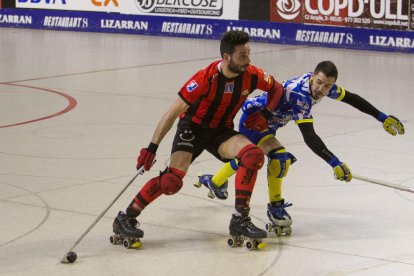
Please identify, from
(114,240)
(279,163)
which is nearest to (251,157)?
(279,163)

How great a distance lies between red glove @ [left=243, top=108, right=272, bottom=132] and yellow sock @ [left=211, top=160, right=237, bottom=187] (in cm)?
56

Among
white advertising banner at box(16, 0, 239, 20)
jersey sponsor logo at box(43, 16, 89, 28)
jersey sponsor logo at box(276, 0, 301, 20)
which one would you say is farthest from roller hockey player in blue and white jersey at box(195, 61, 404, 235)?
jersey sponsor logo at box(43, 16, 89, 28)

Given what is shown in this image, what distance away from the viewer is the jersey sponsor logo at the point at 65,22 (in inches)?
967

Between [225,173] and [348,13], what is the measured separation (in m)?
12.5

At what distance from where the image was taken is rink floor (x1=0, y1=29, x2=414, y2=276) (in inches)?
291

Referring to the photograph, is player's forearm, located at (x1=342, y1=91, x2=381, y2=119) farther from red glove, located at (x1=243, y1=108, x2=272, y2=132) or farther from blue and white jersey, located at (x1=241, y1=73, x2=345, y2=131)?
red glove, located at (x1=243, y1=108, x2=272, y2=132)

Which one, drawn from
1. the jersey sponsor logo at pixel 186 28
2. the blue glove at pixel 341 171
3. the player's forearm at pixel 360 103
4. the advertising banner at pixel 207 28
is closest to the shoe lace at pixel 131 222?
the blue glove at pixel 341 171

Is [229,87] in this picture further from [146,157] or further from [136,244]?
[136,244]

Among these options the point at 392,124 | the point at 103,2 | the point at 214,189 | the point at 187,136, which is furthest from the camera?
the point at 103,2

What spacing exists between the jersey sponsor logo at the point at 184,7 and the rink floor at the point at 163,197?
181 inches

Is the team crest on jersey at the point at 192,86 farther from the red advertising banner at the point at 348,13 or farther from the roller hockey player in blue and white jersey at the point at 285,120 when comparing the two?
the red advertising banner at the point at 348,13

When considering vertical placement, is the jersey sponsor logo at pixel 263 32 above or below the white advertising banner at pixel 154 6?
below

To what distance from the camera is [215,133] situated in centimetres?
809

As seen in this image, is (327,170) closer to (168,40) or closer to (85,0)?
(168,40)
